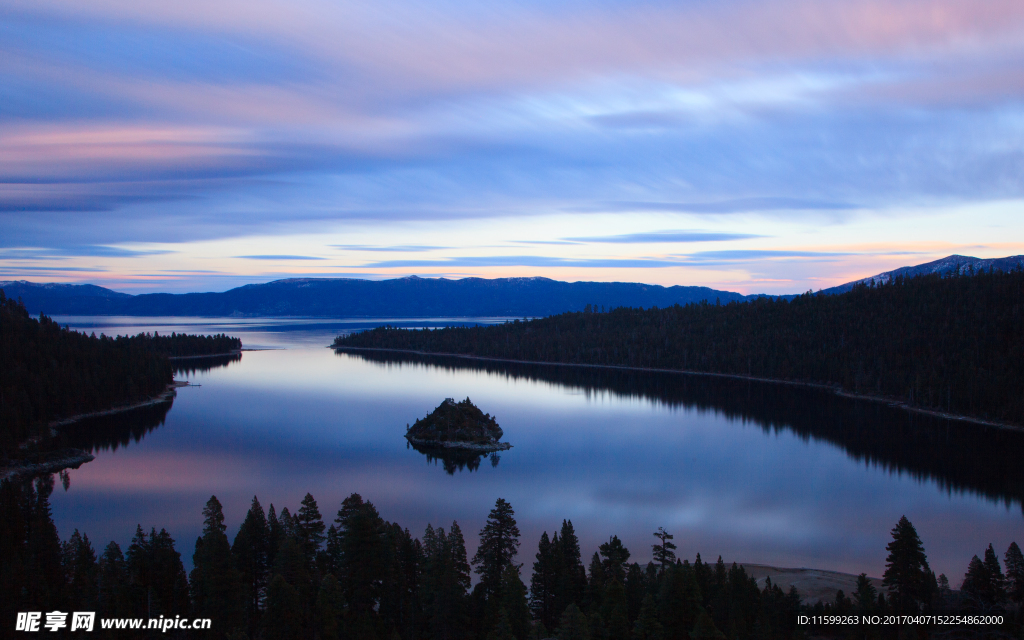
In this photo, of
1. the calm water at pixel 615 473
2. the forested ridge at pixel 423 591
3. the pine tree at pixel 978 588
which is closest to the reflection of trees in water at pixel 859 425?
the calm water at pixel 615 473

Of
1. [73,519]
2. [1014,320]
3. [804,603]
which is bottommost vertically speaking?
[73,519]

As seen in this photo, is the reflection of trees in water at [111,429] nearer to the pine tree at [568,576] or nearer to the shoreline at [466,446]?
the shoreline at [466,446]

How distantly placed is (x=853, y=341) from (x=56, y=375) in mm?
116992

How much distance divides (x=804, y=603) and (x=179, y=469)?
4671 centimetres

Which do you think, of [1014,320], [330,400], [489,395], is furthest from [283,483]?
[1014,320]

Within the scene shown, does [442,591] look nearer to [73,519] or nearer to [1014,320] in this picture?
[73,519]

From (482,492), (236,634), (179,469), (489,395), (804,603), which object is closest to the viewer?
(236,634)

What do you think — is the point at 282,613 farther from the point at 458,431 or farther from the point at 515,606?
the point at 458,431

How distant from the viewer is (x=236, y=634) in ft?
65.7

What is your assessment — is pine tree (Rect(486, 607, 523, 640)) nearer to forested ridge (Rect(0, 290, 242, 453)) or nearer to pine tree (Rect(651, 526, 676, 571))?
pine tree (Rect(651, 526, 676, 571))

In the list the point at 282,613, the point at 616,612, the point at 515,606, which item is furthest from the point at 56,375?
the point at 616,612

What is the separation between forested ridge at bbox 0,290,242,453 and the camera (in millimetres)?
64812

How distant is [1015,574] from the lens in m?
24.5

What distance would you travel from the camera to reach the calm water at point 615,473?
38.0 meters
